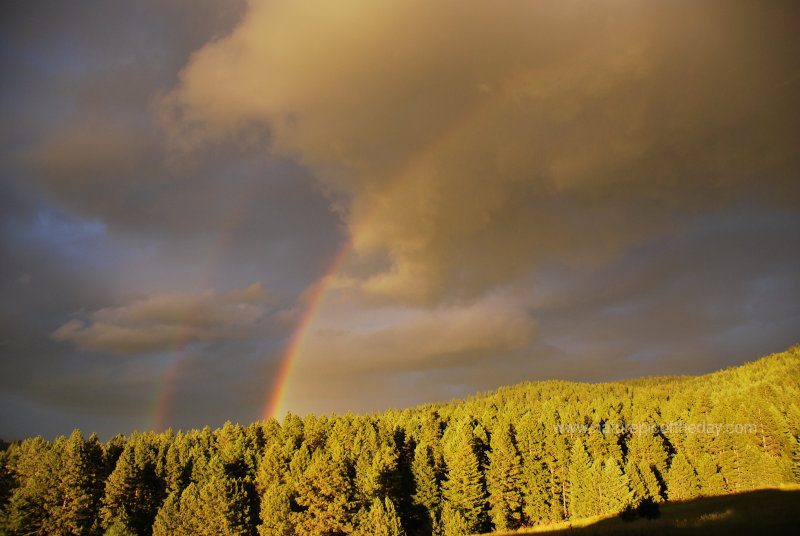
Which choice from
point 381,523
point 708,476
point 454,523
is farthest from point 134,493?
point 708,476

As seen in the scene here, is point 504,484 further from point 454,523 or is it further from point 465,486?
point 454,523

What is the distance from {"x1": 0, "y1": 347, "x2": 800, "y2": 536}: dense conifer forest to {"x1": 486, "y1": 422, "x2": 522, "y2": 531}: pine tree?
0.62 feet

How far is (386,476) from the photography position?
60.4 m

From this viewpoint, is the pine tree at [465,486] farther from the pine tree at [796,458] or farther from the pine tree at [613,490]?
the pine tree at [796,458]

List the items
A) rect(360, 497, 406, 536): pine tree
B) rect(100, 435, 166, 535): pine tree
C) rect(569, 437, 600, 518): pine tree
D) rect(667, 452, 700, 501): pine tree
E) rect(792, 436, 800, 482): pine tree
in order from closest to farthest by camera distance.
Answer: rect(360, 497, 406, 536): pine tree < rect(569, 437, 600, 518): pine tree < rect(792, 436, 800, 482): pine tree < rect(100, 435, 166, 535): pine tree < rect(667, 452, 700, 501): pine tree

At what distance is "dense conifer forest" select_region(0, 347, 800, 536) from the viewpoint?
2067 inches

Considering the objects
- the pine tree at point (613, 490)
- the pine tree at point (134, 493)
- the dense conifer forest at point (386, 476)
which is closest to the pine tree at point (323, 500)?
the dense conifer forest at point (386, 476)

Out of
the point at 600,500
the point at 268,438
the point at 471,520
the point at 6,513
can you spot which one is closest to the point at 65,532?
the point at 6,513

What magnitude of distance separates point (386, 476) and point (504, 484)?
15.7 metres

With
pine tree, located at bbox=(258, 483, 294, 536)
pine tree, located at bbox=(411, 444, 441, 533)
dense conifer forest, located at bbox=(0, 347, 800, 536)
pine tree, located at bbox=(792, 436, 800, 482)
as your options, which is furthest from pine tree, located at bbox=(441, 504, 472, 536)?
pine tree, located at bbox=(792, 436, 800, 482)

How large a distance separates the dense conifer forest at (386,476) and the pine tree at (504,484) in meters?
0.19

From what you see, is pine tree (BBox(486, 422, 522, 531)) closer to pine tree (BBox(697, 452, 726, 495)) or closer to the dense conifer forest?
the dense conifer forest

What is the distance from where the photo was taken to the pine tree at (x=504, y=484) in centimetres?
6194

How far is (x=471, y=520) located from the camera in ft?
186
